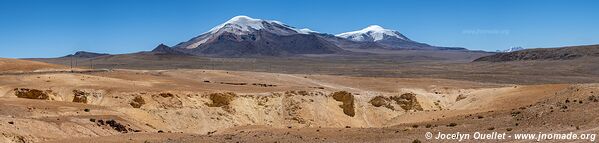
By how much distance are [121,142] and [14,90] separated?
13.4 meters

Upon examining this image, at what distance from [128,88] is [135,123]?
278 inches

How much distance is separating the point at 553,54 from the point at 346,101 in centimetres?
11059

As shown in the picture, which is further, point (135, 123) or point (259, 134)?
point (135, 123)

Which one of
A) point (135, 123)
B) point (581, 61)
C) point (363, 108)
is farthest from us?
point (581, 61)

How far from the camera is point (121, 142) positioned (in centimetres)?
1872

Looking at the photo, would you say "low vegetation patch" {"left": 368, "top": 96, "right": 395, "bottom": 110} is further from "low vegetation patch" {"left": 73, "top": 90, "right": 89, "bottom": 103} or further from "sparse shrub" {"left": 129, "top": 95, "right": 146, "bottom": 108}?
"low vegetation patch" {"left": 73, "top": 90, "right": 89, "bottom": 103}

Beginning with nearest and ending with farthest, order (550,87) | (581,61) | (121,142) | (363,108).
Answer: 1. (121,142)
2. (363,108)
3. (550,87)
4. (581,61)

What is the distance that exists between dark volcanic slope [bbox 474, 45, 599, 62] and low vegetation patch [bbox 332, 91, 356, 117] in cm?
10279

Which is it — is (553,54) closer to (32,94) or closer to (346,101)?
(346,101)

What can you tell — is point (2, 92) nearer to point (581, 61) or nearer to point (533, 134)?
point (533, 134)

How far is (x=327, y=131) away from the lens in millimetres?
21953

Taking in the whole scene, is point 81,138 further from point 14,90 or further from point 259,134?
point 14,90

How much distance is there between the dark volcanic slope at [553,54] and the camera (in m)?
128

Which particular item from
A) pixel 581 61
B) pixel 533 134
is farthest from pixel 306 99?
pixel 581 61
